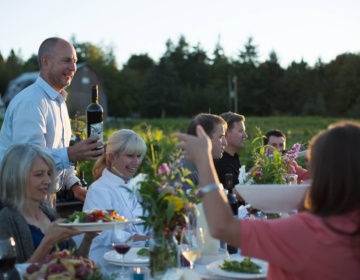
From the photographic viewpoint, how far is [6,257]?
2.36m

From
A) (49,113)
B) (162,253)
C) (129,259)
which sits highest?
(49,113)

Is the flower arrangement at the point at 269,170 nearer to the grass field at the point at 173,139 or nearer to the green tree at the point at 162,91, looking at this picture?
the grass field at the point at 173,139

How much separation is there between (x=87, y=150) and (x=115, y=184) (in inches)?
11.1

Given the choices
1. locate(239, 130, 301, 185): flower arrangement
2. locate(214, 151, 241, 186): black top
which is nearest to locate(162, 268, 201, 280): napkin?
locate(239, 130, 301, 185): flower arrangement

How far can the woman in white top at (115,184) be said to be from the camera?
3.39 meters

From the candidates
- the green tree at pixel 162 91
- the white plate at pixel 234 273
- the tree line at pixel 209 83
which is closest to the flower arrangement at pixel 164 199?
the white plate at pixel 234 273

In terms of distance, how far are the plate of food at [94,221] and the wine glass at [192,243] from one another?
443 mm

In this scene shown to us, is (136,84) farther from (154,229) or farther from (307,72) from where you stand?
(154,229)

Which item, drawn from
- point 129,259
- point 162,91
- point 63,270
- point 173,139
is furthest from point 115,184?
point 162,91

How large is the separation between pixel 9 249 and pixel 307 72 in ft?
175

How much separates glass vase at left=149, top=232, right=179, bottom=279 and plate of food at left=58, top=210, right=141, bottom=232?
0.38 m

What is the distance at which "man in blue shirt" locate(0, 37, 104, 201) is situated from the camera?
3896 mm

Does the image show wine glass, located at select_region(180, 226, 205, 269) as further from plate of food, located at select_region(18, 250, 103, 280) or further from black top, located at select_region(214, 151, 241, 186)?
black top, located at select_region(214, 151, 241, 186)

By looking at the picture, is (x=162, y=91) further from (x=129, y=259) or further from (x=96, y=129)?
(x=129, y=259)
